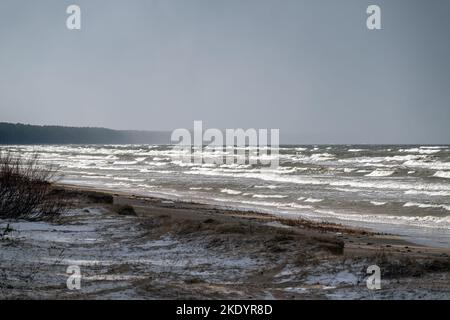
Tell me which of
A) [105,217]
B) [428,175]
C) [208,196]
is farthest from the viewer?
[428,175]

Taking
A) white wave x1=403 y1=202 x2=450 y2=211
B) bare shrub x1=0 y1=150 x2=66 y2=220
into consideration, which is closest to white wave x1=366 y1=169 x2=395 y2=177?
white wave x1=403 y1=202 x2=450 y2=211

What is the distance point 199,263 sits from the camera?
10000 millimetres

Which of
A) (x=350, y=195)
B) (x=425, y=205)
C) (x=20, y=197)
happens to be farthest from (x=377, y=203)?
(x=20, y=197)

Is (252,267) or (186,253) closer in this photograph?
(252,267)

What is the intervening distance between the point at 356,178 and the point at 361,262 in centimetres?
3223

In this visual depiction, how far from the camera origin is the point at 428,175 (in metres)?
39.9

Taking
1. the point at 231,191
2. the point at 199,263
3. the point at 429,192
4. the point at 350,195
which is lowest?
the point at 231,191

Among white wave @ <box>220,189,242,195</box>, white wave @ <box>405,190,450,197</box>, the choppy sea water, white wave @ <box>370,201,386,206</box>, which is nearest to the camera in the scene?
the choppy sea water

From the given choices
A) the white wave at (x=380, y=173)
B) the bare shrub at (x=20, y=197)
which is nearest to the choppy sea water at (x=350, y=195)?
the white wave at (x=380, y=173)

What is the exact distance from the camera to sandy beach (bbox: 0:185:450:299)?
24.5 ft

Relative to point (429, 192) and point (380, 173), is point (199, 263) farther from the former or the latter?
point (380, 173)

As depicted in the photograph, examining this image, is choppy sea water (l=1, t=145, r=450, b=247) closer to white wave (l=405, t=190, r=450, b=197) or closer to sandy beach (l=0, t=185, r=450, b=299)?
white wave (l=405, t=190, r=450, b=197)
